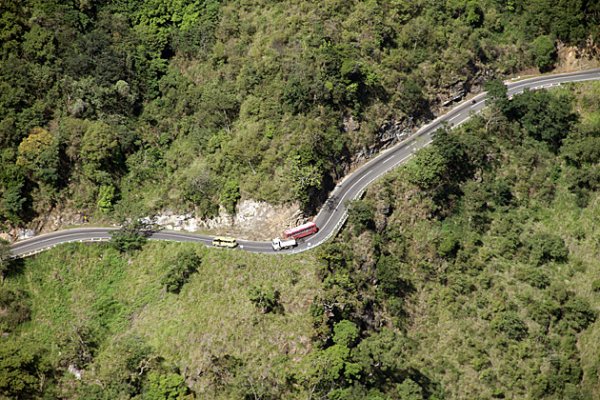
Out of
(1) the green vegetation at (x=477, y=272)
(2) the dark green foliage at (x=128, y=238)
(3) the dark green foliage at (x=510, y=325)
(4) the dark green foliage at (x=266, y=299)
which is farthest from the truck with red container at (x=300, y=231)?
(3) the dark green foliage at (x=510, y=325)

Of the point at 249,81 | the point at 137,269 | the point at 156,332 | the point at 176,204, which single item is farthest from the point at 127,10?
the point at 156,332

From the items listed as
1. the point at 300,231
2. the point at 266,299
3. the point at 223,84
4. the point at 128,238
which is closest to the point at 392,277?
the point at 300,231

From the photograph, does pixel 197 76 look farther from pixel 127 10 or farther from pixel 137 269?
pixel 137 269

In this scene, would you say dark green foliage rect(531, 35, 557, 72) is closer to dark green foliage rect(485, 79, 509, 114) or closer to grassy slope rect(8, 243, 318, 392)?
dark green foliage rect(485, 79, 509, 114)

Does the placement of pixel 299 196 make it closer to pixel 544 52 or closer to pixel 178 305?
pixel 178 305

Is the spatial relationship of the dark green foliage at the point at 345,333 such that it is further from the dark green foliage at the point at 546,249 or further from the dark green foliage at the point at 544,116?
the dark green foliage at the point at 544,116

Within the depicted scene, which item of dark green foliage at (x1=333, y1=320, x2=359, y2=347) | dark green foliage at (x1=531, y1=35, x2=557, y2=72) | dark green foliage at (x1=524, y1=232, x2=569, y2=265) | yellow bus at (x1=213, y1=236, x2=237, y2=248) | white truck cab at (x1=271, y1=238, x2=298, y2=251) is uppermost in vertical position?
dark green foliage at (x1=531, y1=35, x2=557, y2=72)

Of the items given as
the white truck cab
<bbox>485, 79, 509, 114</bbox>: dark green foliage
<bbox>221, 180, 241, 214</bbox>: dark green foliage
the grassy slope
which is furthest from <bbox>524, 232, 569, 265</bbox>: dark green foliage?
<bbox>221, 180, 241, 214</bbox>: dark green foliage
